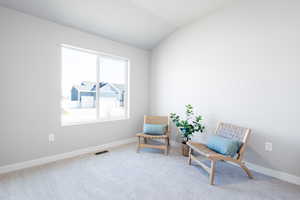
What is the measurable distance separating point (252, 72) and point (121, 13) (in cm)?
250

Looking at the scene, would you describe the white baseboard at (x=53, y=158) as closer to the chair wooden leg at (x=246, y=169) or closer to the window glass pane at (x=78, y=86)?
the window glass pane at (x=78, y=86)

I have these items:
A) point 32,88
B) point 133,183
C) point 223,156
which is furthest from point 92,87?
point 223,156

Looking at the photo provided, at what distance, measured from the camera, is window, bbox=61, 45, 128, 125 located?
2818mm

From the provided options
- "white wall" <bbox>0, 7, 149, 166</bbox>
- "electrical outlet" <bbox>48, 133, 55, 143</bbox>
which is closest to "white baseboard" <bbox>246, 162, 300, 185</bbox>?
"white wall" <bbox>0, 7, 149, 166</bbox>

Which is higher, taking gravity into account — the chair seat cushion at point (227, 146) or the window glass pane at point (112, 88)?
the window glass pane at point (112, 88)

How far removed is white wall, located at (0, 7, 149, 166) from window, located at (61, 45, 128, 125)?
0.70 feet

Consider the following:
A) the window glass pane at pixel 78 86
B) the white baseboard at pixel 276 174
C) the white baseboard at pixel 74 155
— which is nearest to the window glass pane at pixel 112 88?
the window glass pane at pixel 78 86

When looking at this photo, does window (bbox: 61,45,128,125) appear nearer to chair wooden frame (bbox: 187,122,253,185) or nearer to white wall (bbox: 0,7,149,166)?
white wall (bbox: 0,7,149,166)

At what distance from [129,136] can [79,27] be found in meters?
2.64

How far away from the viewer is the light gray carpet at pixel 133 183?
5.60 feet

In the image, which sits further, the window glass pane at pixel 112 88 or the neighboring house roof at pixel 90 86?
the window glass pane at pixel 112 88

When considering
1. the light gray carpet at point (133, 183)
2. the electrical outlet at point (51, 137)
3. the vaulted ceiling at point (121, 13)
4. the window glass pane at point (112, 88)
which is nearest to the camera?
the light gray carpet at point (133, 183)

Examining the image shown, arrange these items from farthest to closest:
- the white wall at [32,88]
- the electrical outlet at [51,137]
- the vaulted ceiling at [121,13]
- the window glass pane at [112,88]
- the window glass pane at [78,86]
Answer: the window glass pane at [112,88] < the window glass pane at [78,86] < the electrical outlet at [51,137] < the vaulted ceiling at [121,13] < the white wall at [32,88]

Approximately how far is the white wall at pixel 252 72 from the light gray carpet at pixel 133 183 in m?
0.52
